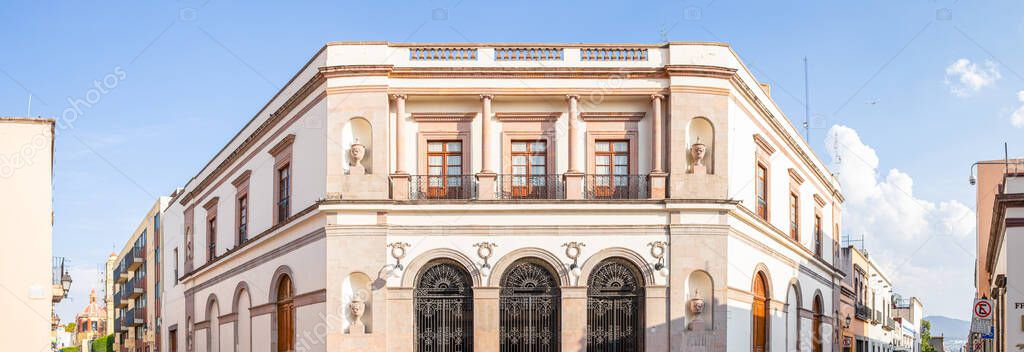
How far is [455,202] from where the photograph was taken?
80.5 feet

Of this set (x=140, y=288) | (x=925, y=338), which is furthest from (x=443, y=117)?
(x=925, y=338)

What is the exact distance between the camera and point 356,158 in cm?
2489

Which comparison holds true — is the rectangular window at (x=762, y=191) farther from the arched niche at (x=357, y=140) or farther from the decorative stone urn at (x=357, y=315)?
the decorative stone urn at (x=357, y=315)

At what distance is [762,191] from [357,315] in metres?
11.1

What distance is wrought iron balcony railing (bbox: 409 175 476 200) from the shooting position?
2509cm

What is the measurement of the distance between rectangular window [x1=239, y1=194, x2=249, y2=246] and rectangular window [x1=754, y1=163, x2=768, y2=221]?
14483 mm

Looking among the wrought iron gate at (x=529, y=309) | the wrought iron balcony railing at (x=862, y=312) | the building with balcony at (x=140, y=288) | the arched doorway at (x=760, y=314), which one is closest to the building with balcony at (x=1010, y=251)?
the arched doorway at (x=760, y=314)

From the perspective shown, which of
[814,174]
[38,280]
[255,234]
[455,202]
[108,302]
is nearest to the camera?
[455,202]

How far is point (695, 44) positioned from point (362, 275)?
905cm

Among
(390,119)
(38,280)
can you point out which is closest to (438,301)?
(390,119)

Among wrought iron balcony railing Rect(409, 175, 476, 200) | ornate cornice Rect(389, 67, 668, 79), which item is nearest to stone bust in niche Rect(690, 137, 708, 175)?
ornate cornice Rect(389, 67, 668, 79)

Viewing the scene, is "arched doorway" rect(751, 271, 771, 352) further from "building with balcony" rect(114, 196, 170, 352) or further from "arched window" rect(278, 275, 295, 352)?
"building with balcony" rect(114, 196, 170, 352)

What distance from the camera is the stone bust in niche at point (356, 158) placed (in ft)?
81.4

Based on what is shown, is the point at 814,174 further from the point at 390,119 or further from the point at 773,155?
the point at 390,119
